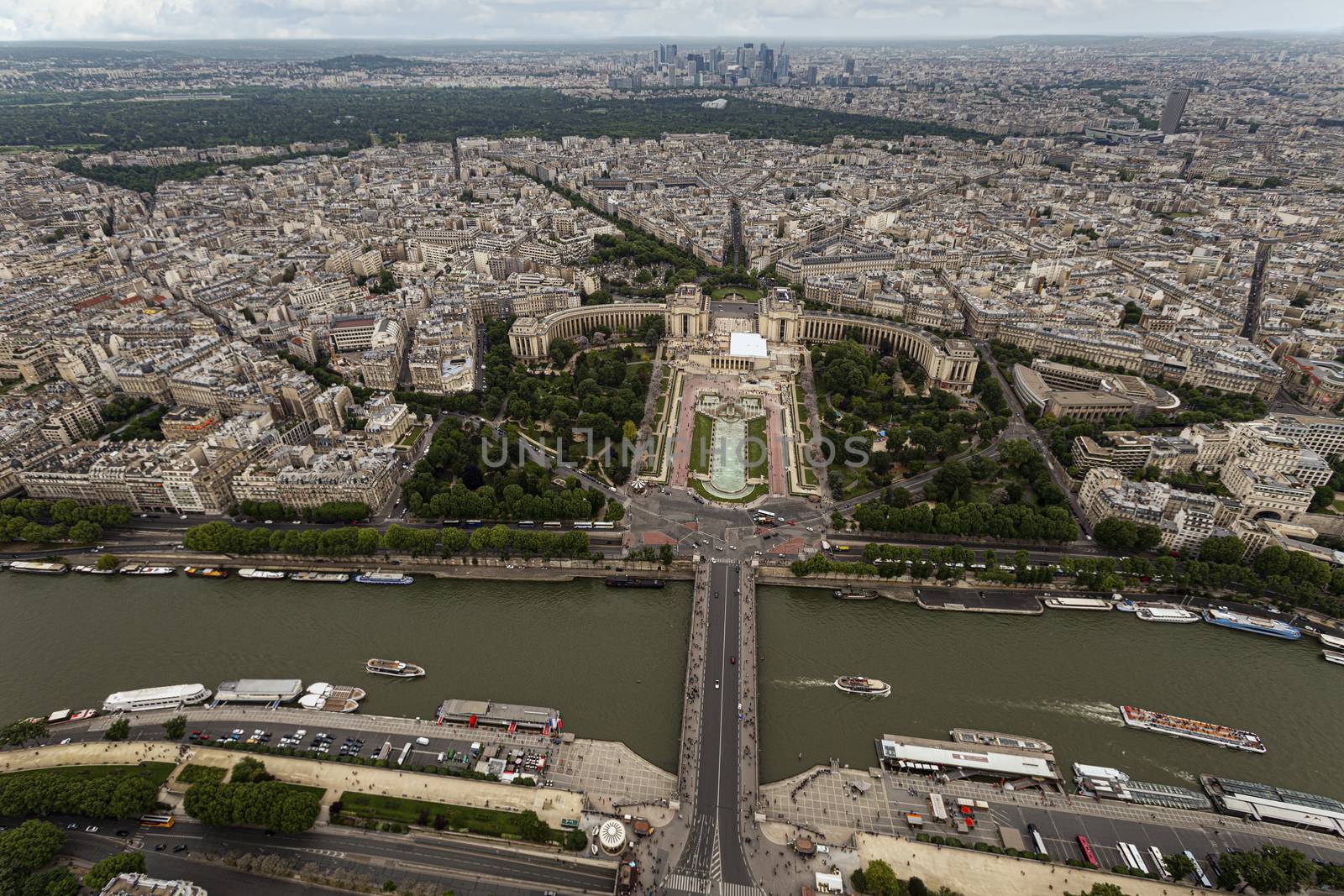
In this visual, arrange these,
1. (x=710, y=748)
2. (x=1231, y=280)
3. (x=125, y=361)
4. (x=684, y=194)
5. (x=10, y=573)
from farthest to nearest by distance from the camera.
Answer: (x=684, y=194)
(x=1231, y=280)
(x=125, y=361)
(x=10, y=573)
(x=710, y=748)

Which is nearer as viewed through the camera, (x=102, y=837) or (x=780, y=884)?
(x=780, y=884)

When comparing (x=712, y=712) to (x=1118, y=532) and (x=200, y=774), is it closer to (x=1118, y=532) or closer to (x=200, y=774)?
(x=200, y=774)

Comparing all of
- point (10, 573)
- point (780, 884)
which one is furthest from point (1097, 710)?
point (10, 573)

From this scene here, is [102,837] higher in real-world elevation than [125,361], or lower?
lower

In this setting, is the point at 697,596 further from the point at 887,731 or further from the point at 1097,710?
the point at 1097,710

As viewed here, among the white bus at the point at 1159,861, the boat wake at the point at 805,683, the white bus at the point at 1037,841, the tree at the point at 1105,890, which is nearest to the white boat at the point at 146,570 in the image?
the boat wake at the point at 805,683

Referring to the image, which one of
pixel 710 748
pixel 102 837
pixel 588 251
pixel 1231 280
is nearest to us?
pixel 102 837

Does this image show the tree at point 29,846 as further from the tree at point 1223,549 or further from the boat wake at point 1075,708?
the tree at point 1223,549

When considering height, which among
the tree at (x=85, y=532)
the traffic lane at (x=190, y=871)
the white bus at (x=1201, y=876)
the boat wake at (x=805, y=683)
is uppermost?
the tree at (x=85, y=532)
